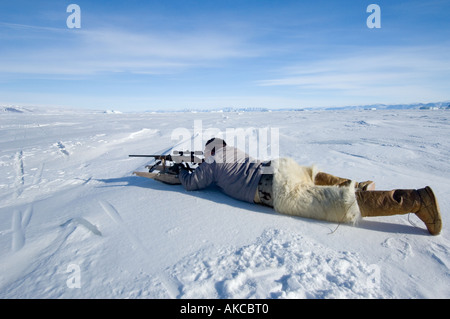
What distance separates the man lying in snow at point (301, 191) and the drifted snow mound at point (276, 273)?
1.57 ft

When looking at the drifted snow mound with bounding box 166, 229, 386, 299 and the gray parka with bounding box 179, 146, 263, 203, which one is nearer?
the drifted snow mound with bounding box 166, 229, 386, 299

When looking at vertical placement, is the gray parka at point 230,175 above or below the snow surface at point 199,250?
above

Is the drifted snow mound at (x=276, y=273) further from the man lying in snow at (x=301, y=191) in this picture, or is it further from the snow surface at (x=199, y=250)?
the man lying in snow at (x=301, y=191)

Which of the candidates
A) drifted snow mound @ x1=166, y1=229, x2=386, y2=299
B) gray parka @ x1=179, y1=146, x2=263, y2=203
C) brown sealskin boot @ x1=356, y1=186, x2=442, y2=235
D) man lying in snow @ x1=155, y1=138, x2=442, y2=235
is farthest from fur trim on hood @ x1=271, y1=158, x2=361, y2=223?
drifted snow mound @ x1=166, y1=229, x2=386, y2=299

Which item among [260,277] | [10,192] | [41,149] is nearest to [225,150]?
[260,277]

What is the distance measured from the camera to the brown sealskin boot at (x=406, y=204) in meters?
1.91

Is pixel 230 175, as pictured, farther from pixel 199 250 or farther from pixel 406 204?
pixel 406 204

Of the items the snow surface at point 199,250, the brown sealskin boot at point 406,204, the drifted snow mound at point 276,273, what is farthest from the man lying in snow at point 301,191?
the drifted snow mound at point 276,273

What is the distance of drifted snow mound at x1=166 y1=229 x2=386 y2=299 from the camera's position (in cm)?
136

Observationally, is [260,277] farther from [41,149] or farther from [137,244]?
[41,149]

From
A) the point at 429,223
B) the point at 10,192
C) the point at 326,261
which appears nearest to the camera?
the point at 326,261

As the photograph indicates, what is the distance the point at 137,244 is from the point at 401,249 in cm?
A: 211

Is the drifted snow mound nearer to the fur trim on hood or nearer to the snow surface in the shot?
the snow surface
